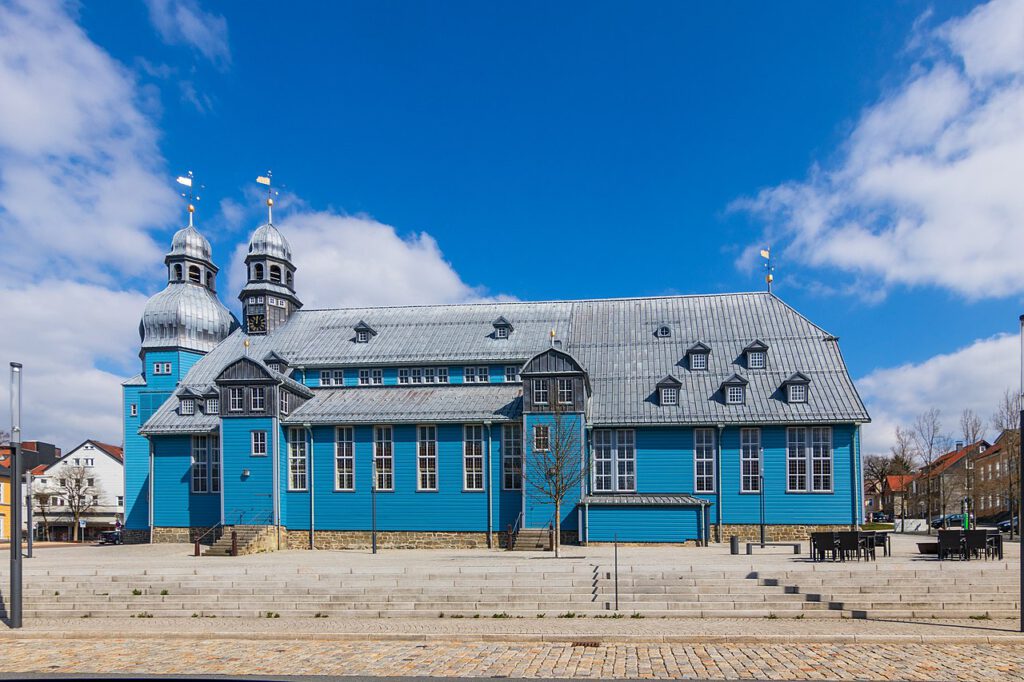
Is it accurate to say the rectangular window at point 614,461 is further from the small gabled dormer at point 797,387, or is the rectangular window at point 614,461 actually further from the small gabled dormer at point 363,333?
the small gabled dormer at point 363,333

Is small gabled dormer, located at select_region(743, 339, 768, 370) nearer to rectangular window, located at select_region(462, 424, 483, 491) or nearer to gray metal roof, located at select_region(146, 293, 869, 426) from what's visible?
gray metal roof, located at select_region(146, 293, 869, 426)

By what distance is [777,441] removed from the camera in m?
37.3

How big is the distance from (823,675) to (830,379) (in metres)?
28.0

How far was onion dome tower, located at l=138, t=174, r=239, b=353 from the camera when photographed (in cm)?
4812

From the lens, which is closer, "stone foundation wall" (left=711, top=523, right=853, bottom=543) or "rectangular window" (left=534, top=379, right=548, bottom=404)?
"stone foundation wall" (left=711, top=523, right=853, bottom=543)

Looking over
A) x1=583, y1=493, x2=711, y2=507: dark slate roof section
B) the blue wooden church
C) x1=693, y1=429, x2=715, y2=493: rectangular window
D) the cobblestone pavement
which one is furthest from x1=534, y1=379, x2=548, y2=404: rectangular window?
the cobblestone pavement

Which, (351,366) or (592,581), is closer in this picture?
(592,581)

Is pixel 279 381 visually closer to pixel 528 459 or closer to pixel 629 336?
pixel 528 459

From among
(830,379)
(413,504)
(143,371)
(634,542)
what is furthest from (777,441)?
(143,371)

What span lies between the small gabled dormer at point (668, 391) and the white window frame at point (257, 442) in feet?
63.6

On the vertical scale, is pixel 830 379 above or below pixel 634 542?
above

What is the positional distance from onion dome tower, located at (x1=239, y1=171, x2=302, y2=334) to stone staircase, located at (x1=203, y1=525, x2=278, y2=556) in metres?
14.8

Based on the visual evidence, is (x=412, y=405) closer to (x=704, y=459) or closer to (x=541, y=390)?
(x=541, y=390)

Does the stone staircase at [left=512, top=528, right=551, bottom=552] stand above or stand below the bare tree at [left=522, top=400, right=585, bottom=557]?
below
